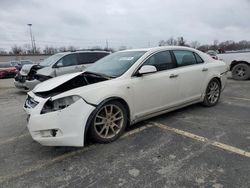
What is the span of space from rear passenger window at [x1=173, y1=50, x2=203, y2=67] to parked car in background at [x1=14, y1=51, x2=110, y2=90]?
5185 mm

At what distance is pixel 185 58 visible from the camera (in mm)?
5047

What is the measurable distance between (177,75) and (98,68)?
1588 millimetres

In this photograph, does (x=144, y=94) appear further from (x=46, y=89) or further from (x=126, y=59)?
(x=46, y=89)

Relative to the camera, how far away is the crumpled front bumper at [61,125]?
3.12 m

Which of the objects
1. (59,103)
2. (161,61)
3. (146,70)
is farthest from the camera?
(161,61)

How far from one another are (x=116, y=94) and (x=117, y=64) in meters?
0.96

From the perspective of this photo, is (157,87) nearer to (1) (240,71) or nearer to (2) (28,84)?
(2) (28,84)

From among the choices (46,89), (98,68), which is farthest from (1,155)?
(98,68)

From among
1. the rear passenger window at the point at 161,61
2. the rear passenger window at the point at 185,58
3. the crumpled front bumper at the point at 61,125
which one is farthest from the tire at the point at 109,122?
the rear passenger window at the point at 185,58

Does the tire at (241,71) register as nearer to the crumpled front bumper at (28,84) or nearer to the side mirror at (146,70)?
the side mirror at (146,70)

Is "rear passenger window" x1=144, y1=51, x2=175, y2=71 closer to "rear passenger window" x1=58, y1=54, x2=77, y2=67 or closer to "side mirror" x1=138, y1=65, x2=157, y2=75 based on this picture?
"side mirror" x1=138, y1=65, x2=157, y2=75

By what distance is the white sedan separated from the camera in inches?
125

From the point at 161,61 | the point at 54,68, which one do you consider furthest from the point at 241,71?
the point at 54,68

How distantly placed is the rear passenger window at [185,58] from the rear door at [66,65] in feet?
17.5
